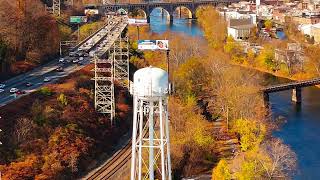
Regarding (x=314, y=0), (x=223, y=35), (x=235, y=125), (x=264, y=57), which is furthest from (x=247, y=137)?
(x=314, y=0)

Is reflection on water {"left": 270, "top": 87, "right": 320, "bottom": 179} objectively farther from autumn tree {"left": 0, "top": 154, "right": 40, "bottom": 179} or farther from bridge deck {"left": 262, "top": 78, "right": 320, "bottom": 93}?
autumn tree {"left": 0, "top": 154, "right": 40, "bottom": 179}

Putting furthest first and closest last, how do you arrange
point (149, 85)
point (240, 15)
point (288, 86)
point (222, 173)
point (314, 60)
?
point (240, 15) < point (314, 60) < point (288, 86) < point (222, 173) < point (149, 85)

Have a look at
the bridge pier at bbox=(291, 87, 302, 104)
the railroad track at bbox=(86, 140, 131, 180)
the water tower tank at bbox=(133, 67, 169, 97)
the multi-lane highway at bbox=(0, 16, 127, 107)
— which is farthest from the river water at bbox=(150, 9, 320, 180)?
the multi-lane highway at bbox=(0, 16, 127, 107)

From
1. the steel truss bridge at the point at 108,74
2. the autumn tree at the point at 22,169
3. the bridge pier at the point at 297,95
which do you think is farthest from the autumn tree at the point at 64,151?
the bridge pier at the point at 297,95

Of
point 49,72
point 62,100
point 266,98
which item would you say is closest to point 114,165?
point 62,100

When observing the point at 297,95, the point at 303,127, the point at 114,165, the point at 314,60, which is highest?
the point at 314,60

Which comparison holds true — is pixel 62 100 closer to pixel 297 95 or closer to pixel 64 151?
pixel 64 151
